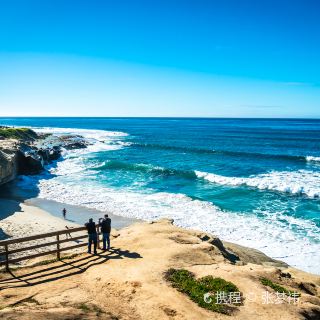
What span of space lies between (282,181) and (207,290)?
96.1 ft

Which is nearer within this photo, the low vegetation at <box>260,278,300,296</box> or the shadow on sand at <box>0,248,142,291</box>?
the low vegetation at <box>260,278,300,296</box>

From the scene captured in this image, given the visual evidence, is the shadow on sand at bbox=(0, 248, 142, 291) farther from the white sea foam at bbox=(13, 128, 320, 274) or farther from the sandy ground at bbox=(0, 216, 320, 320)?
the white sea foam at bbox=(13, 128, 320, 274)

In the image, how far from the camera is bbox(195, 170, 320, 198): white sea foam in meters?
33.5

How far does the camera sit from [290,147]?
228 feet

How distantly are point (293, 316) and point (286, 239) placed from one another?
12845 millimetres

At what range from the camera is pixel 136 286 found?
11172 millimetres

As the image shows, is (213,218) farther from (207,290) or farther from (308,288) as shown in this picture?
(207,290)

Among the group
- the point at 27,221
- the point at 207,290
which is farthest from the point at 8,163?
the point at 207,290

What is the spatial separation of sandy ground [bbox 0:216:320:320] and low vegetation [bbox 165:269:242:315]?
0.24 meters

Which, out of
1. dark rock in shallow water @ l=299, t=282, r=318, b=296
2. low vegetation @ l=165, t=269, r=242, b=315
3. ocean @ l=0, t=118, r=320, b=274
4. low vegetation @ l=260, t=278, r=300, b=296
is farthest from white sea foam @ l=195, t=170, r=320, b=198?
low vegetation @ l=165, t=269, r=242, b=315

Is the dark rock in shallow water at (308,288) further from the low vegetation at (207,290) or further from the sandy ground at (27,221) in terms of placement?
the sandy ground at (27,221)

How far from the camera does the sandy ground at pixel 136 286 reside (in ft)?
31.3

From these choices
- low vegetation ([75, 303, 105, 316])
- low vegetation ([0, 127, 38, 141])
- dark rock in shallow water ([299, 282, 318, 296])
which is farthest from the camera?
low vegetation ([0, 127, 38, 141])

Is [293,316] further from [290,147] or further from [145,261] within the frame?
[290,147]
